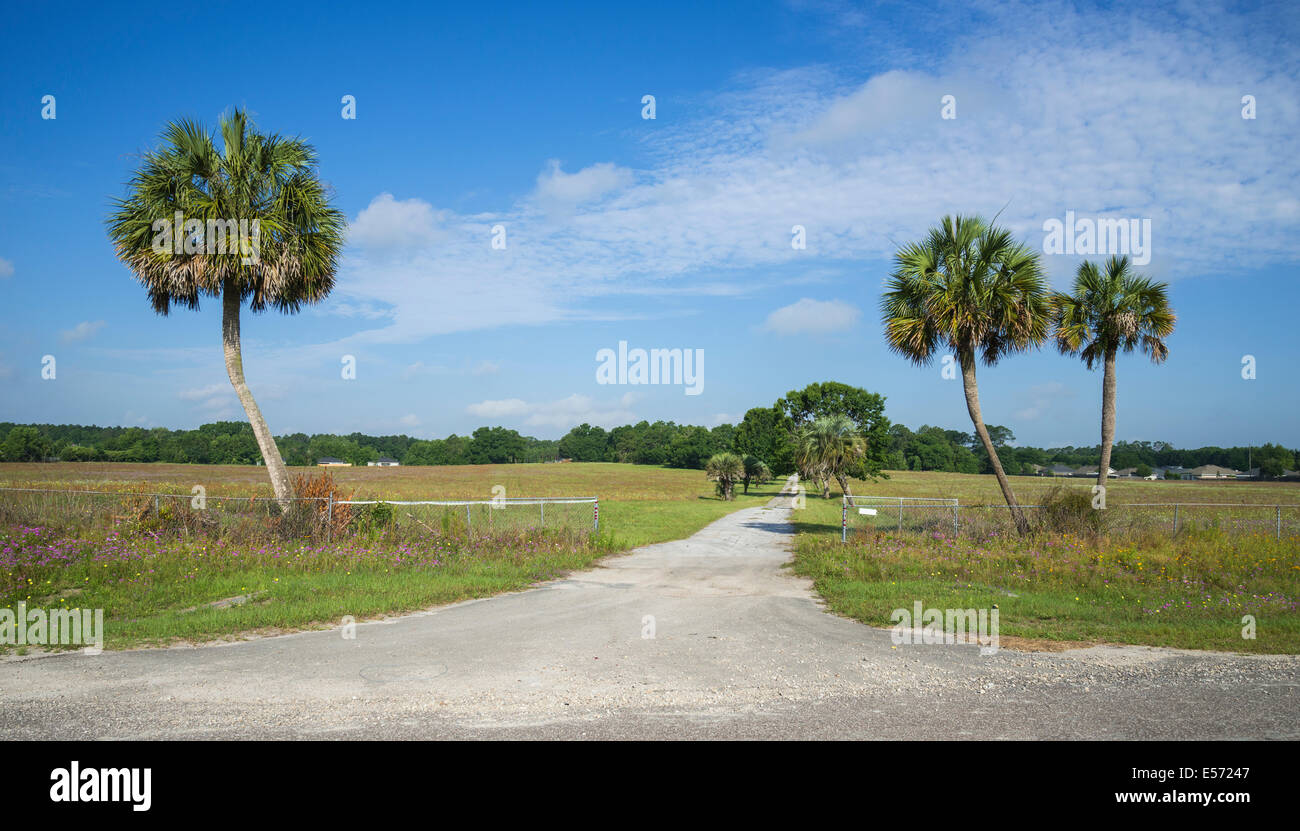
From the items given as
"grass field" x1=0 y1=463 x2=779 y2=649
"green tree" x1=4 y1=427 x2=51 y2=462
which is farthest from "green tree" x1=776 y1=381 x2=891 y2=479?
"green tree" x1=4 y1=427 x2=51 y2=462

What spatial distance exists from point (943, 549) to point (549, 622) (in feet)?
32.3

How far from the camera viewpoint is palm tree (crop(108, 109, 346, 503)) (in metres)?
16.4

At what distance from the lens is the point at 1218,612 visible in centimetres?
1050

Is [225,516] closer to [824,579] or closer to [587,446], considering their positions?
[824,579]

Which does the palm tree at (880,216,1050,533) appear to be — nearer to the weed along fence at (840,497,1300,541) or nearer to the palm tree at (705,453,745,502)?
the weed along fence at (840,497,1300,541)

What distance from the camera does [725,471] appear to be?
50625 mm

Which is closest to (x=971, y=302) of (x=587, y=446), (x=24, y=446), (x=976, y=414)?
(x=976, y=414)

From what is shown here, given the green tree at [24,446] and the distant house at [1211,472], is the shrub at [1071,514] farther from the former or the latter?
the distant house at [1211,472]

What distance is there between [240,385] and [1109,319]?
23540 millimetres

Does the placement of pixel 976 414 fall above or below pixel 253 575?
above

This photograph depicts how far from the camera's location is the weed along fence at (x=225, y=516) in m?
15.6
